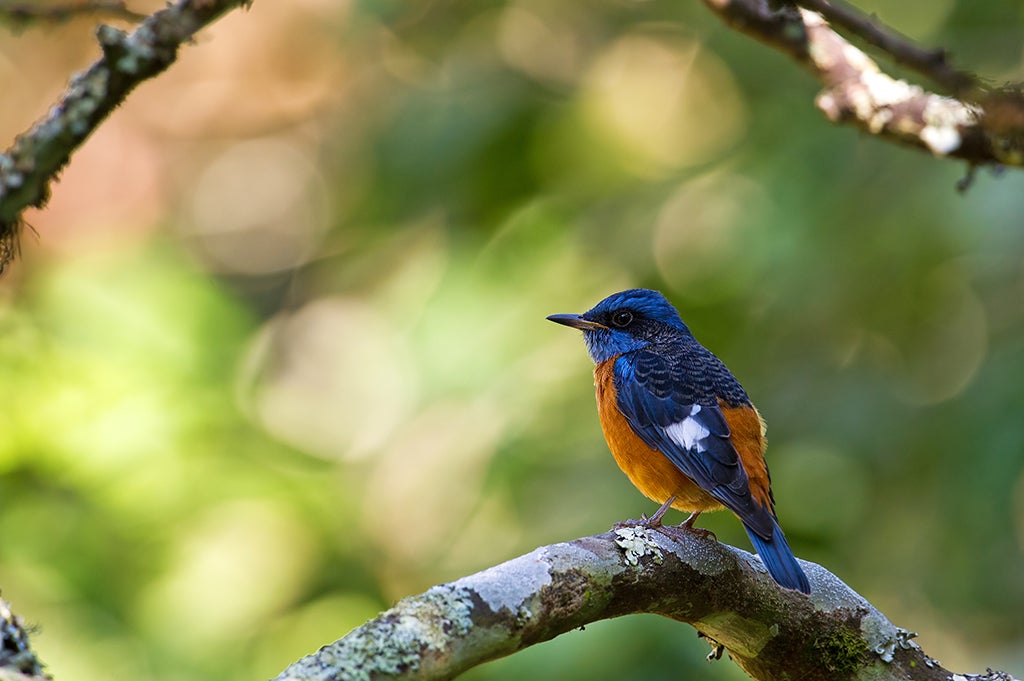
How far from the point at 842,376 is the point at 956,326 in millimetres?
694

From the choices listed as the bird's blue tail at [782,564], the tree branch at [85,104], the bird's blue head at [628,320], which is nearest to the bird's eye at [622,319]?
the bird's blue head at [628,320]

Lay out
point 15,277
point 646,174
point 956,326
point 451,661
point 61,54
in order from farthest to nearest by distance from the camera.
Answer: point 61,54
point 15,277
point 646,174
point 956,326
point 451,661

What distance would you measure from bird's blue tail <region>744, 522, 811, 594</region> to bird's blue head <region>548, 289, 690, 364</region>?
5.61ft

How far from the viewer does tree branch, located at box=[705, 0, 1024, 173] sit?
2.88 meters

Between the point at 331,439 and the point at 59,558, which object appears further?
the point at 331,439

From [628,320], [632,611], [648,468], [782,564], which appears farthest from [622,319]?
[632,611]

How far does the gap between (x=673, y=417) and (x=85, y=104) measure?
279 cm

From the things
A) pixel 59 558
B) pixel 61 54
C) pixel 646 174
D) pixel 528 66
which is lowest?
pixel 59 558

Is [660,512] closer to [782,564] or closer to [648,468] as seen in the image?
[648,468]

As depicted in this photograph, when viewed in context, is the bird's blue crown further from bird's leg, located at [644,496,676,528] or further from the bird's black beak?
bird's leg, located at [644,496,676,528]

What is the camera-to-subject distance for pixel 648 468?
446 centimetres

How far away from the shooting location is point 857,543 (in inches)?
218

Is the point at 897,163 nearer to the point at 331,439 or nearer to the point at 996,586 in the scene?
the point at 996,586

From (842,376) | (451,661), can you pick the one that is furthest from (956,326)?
(451,661)
